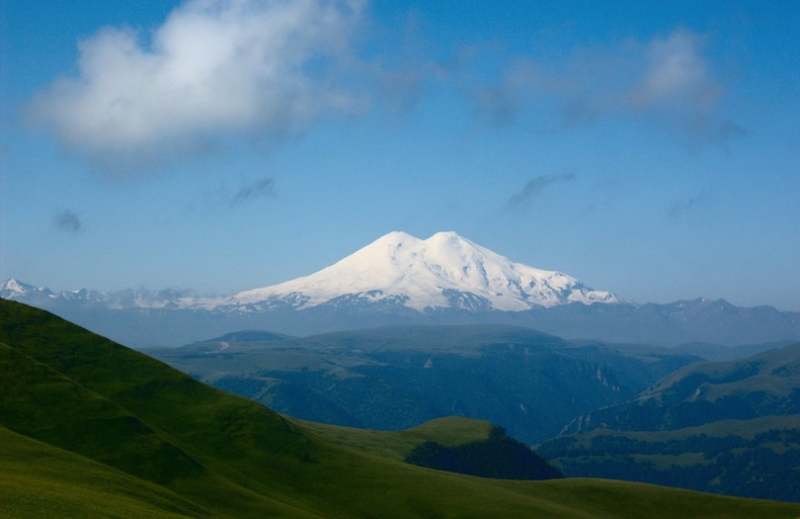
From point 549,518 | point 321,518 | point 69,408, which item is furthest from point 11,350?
point 549,518

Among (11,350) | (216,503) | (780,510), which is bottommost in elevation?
(780,510)

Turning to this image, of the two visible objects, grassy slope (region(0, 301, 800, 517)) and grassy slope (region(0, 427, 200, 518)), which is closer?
grassy slope (region(0, 427, 200, 518))

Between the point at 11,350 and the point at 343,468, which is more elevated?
the point at 11,350

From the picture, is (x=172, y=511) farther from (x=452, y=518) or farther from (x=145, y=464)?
(x=452, y=518)

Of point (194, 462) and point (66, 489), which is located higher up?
point (66, 489)

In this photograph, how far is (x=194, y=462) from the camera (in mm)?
116812

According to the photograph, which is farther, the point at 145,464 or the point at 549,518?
the point at 549,518

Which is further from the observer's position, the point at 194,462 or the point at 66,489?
the point at 194,462

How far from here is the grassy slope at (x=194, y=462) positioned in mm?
89938

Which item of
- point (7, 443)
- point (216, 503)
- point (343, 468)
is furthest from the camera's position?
point (343, 468)

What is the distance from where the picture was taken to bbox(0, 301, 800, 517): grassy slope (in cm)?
8994

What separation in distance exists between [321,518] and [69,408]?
38.1 metres

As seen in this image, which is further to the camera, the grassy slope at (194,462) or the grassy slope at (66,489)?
the grassy slope at (194,462)

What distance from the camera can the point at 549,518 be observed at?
451 feet
